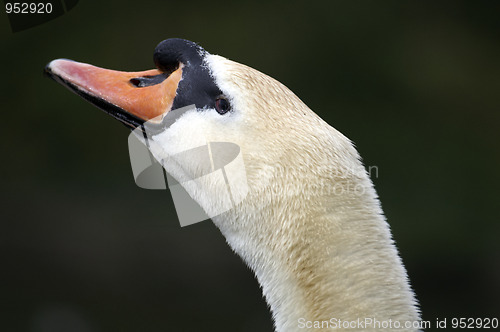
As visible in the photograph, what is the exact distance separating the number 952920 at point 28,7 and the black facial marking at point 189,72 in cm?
271

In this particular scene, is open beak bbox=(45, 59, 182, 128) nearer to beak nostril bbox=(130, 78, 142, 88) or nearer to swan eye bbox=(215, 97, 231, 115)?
beak nostril bbox=(130, 78, 142, 88)

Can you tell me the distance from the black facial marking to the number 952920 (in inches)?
107

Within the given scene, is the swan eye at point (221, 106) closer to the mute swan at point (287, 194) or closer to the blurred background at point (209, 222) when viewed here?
the mute swan at point (287, 194)

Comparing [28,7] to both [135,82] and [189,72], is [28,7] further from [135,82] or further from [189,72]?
[189,72]

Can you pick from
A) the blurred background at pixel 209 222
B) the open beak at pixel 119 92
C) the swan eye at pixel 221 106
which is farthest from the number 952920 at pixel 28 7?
Result: the swan eye at pixel 221 106

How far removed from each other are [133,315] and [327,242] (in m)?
3.47

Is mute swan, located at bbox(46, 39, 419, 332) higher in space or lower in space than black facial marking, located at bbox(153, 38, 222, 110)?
lower

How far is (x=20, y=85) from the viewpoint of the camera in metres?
5.64

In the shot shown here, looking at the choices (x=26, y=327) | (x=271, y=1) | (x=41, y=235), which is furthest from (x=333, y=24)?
(x=26, y=327)

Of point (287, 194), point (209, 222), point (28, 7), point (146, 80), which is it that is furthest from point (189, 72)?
point (209, 222)

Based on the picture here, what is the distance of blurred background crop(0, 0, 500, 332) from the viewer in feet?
17.8

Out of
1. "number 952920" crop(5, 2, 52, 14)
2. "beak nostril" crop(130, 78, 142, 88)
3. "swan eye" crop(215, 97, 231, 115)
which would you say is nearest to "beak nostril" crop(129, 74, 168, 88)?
"beak nostril" crop(130, 78, 142, 88)

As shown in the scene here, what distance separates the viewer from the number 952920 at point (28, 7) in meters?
4.78

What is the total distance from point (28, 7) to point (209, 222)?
2.00m
